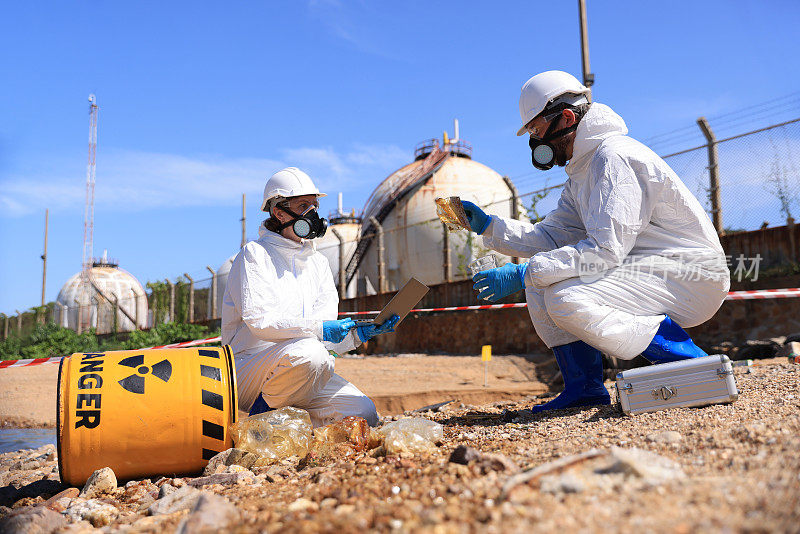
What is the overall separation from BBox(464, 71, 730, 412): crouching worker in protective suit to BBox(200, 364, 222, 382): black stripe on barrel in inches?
59.4

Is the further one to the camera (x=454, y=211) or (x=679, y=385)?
(x=454, y=211)

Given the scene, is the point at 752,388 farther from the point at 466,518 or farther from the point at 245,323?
the point at 245,323

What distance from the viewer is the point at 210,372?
3.01 meters

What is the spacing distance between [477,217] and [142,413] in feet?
7.65

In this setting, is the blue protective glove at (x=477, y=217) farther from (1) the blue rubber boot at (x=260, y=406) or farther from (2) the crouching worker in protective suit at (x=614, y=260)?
(1) the blue rubber boot at (x=260, y=406)

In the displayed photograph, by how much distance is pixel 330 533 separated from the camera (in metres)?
1.45

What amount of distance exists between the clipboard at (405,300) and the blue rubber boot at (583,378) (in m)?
0.90

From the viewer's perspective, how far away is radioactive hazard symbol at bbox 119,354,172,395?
2.88m

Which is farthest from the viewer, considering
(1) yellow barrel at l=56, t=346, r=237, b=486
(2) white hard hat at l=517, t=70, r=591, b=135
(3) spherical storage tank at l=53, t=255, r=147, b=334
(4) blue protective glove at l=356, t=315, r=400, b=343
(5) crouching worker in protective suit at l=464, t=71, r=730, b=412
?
(3) spherical storage tank at l=53, t=255, r=147, b=334

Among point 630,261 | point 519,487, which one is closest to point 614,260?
point 630,261

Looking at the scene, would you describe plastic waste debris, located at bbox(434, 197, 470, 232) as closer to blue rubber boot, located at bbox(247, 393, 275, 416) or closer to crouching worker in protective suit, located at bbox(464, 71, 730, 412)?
crouching worker in protective suit, located at bbox(464, 71, 730, 412)

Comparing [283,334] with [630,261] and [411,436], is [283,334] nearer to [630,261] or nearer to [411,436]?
[411,436]

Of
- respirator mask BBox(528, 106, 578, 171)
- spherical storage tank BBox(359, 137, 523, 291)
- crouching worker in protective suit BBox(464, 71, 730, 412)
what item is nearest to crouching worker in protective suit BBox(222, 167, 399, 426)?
crouching worker in protective suit BBox(464, 71, 730, 412)

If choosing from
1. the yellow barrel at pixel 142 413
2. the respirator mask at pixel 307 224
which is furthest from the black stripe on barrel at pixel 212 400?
the respirator mask at pixel 307 224
